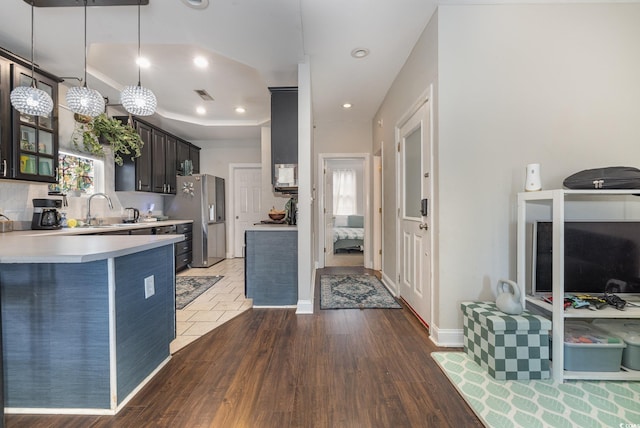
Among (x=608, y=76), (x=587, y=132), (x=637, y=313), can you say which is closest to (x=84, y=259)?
(x=637, y=313)

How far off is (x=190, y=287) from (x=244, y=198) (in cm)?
267

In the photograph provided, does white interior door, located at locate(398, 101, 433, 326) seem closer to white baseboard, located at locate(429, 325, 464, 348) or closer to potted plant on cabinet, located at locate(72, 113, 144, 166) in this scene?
white baseboard, located at locate(429, 325, 464, 348)

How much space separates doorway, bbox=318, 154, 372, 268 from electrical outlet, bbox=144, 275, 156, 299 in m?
3.23

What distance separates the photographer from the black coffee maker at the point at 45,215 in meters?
2.86

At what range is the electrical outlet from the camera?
167 cm

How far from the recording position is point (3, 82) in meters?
2.34

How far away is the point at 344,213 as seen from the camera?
775cm

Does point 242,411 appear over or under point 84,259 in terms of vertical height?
under

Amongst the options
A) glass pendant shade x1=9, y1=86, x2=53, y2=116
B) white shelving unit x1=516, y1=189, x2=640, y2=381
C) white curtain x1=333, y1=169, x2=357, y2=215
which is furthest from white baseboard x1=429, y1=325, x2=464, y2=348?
white curtain x1=333, y1=169, x2=357, y2=215

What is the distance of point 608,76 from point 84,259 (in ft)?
11.8

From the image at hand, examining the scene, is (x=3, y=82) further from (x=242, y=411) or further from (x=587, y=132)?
(x=587, y=132)

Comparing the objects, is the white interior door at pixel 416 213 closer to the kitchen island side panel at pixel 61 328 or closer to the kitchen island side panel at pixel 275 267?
the kitchen island side panel at pixel 275 267

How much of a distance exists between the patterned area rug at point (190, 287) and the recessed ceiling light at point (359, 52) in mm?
3237

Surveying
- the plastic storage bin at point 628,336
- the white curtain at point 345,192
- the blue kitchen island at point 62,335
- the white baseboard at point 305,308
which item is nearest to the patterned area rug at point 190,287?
the white baseboard at point 305,308
